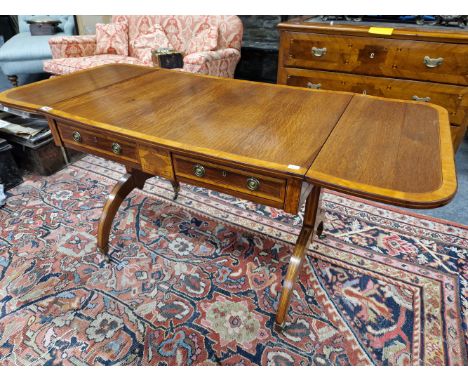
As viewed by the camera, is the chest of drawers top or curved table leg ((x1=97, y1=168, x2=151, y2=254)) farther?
the chest of drawers top

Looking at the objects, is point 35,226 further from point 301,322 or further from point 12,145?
point 301,322

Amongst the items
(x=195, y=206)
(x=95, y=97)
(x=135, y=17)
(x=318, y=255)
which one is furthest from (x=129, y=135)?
(x=135, y=17)

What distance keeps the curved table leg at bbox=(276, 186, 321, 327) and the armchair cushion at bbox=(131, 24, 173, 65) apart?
2599 mm

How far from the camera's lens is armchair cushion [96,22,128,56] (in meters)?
3.42

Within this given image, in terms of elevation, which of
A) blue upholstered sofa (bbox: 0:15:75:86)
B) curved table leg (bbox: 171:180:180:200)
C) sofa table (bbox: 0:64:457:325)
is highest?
sofa table (bbox: 0:64:457:325)

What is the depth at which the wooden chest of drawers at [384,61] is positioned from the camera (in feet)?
6.60

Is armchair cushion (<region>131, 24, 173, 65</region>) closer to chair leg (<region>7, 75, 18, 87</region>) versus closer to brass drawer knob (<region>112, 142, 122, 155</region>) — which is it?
chair leg (<region>7, 75, 18, 87</region>)

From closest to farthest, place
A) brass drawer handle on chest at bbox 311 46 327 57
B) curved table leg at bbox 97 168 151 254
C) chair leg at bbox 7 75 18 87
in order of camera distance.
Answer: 1. curved table leg at bbox 97 168 151 254
2. brass drawer handle on chest at bbox 311 46 327 57
3. chair leg at bbox 7 75 18 87

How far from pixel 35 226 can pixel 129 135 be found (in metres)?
1.24

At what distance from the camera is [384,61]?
218 cm

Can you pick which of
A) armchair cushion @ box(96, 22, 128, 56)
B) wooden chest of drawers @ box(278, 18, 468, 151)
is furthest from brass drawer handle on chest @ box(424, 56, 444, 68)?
armchair cushion @ box(96, 22, 128, 56)

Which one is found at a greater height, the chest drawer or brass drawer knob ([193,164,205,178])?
the chest drawer

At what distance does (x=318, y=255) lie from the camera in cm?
171

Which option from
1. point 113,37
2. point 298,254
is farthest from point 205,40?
point 298,254
